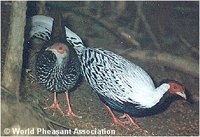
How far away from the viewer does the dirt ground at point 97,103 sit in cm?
315

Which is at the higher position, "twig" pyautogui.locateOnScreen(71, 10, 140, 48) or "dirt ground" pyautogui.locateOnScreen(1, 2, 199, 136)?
"twig" pyautogui.locateOnScreen(71, 10, 140, 48)

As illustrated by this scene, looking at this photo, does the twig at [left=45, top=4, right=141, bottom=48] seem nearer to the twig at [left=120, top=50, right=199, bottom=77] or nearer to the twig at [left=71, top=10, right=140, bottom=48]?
the twig at [left=71, top=10, right=140, bottom=48]

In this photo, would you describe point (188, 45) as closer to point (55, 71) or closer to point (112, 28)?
point (112, 28)

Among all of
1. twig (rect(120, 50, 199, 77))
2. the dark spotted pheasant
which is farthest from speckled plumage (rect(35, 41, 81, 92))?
twig (rect(120, 50, 199, 77))

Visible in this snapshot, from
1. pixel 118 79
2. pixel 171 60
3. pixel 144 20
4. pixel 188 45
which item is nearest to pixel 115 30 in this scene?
pixel 144 20

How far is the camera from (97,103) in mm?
4082

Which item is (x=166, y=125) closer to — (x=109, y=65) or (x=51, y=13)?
(x=109, y=65)

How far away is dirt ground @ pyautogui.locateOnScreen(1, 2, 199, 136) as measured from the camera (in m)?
3.15

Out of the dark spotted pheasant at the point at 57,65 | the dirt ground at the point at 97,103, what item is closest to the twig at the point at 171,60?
the dirt ground at the point at 97,103

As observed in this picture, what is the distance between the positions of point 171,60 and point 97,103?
4.22ft

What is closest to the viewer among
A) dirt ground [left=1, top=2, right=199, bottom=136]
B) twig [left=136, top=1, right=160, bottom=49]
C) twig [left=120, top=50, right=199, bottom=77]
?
dirt ground [left=1, top=2, right=199, bottom=136]

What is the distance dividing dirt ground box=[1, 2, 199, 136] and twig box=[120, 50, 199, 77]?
79mm

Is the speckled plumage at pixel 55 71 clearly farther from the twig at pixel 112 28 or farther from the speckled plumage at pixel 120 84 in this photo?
the twig at pixel 112 28

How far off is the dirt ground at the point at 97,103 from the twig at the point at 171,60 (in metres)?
0.08
